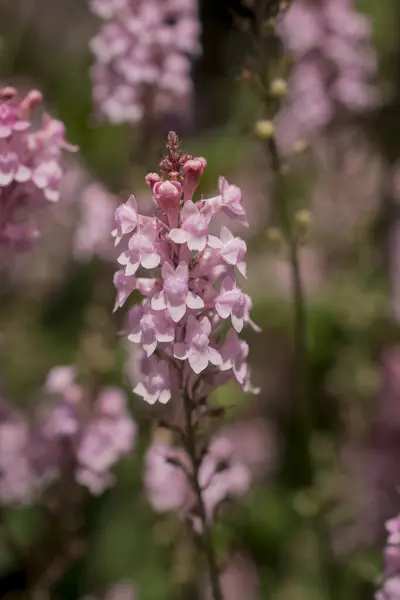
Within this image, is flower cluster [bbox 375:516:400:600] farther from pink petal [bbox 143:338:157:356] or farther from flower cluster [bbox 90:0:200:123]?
flower cluster [bbox 90:0:200:123]

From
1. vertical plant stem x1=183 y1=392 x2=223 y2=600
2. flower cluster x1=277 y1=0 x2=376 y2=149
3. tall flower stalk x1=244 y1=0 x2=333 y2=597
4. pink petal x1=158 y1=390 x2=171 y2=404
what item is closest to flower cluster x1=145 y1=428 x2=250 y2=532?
tall flower stalk x1=244 y1=0 x2=333 y2=597

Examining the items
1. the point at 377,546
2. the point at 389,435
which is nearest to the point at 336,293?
the point at 389,435

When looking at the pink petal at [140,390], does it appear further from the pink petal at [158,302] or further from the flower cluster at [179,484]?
the flower cluster at [179,484]

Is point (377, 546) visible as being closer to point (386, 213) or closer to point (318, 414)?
point (318, 414)

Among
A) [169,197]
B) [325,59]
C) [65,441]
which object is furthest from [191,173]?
[325,59]

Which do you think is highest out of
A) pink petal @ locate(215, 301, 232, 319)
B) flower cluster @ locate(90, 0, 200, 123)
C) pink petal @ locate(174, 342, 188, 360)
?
flower cluster @ locate(90, 0, 200, 123)

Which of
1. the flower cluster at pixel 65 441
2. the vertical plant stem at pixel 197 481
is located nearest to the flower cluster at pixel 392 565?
the vertical plant stem at pixel 197 481

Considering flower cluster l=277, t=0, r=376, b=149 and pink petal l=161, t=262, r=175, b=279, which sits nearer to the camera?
pink petal l=161, t=262, r=175, b=279
